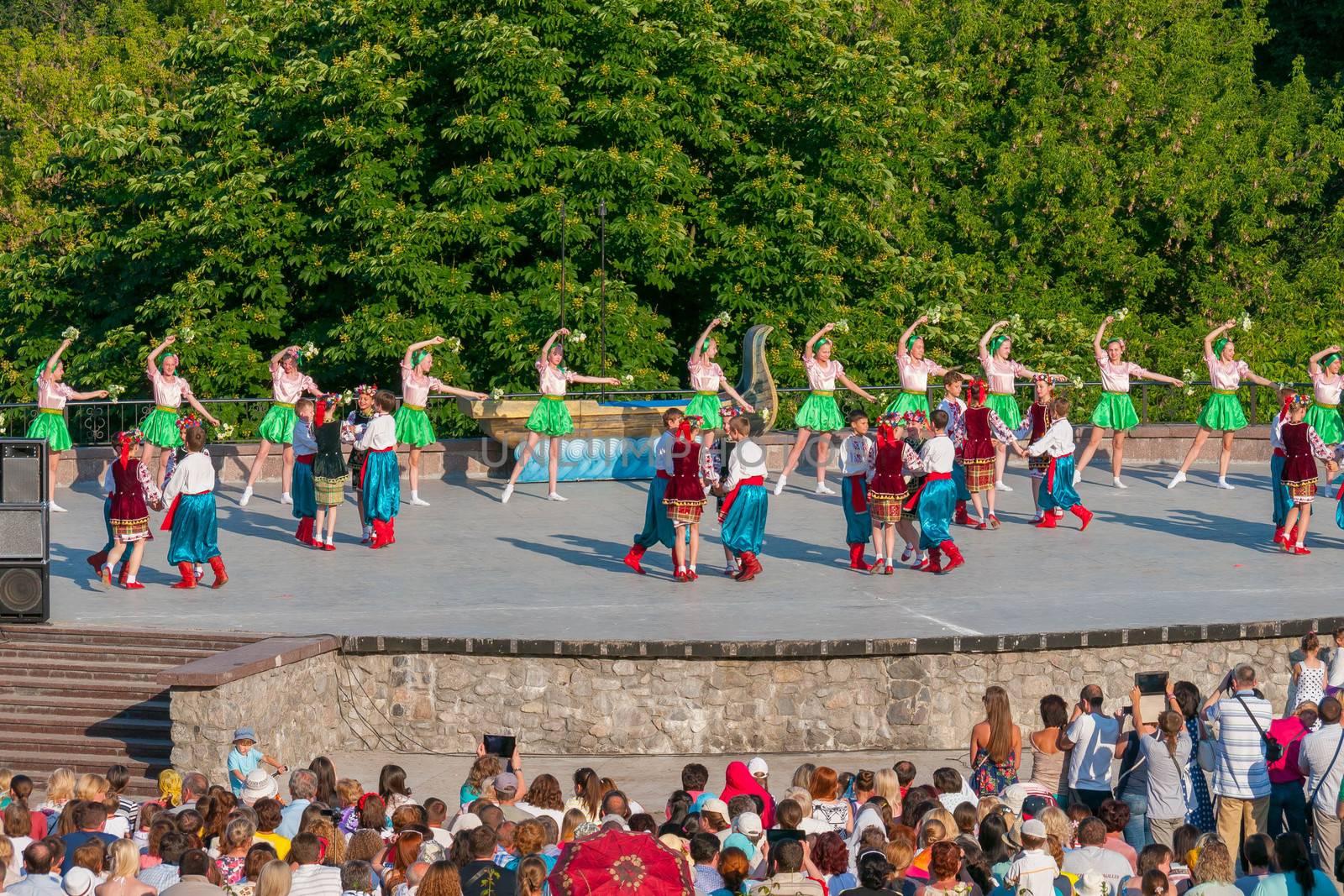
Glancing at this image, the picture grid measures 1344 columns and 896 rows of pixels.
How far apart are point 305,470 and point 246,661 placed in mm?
→ 5811

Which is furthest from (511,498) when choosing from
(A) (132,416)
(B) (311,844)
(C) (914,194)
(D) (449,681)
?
(B) (311,844)

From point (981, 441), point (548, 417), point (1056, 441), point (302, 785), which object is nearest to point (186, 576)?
point (548, 417)

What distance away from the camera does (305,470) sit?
64.1 ft

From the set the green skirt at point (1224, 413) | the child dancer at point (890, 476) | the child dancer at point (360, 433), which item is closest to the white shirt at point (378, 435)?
the child dancer at point (360, 433)

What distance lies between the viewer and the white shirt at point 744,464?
673 inches

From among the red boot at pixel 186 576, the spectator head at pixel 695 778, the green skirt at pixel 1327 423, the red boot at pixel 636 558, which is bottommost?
the red boot at pixel 186 576

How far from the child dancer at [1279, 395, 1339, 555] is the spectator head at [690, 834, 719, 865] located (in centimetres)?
1165

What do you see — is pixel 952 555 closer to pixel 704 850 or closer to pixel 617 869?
pixel 704 850

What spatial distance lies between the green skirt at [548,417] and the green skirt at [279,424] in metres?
2.73

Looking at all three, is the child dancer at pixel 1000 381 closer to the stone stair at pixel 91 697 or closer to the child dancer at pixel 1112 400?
the child dancer at pixel 1112 400

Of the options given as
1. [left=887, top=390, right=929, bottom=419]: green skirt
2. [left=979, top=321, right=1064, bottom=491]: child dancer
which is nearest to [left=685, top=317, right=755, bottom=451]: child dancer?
[left=887, top=390, right=929, bottom=419]: green skirt

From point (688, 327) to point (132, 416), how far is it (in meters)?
8.69

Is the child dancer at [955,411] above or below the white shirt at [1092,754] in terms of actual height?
above

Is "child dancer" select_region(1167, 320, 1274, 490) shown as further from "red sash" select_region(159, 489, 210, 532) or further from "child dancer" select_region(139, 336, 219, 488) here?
"red sash" select_region(159, 489, 210, 532)
